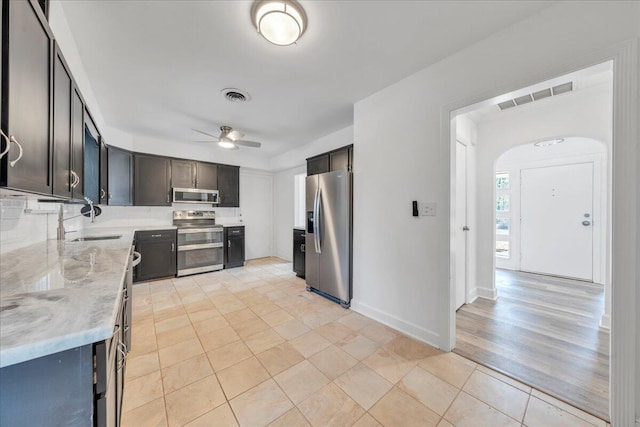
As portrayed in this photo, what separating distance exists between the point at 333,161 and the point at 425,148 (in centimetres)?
156

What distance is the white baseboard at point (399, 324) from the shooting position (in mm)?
2123

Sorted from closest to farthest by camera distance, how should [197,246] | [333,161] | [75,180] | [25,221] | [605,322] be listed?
[75,180]
[25,221]
[605,322]
[333,161]
[197,246]

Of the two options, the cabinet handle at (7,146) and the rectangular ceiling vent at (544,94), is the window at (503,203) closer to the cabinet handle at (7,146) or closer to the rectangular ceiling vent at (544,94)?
the rectangular ceiling vent at (544,94)

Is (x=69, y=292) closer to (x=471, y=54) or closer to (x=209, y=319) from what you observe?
(x=209, y=319)

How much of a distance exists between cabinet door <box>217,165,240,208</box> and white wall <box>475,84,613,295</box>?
14.7 ft

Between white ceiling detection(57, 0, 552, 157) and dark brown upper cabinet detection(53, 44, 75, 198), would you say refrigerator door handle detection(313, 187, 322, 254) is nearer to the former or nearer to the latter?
white ceiling detection(57, 0, 552, 157)

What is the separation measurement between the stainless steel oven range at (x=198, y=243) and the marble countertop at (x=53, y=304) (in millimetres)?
2958

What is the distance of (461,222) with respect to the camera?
2.96 m

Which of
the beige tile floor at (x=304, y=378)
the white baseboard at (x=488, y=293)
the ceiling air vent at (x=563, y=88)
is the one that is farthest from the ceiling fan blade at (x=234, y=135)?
the white baseboard at (x=488, y=293)

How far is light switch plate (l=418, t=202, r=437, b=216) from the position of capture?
2.12m

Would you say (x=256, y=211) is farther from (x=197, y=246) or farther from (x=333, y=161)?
(x=333, y=161)

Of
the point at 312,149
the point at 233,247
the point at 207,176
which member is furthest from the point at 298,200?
the point at 207,176

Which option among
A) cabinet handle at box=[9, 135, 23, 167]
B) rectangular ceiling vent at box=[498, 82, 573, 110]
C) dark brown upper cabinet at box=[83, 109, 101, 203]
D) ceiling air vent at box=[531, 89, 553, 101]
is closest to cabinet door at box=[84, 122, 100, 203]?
dark brown upper cabinet at box=[83, 109, 101, 203]

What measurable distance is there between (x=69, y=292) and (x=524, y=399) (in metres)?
2.56
